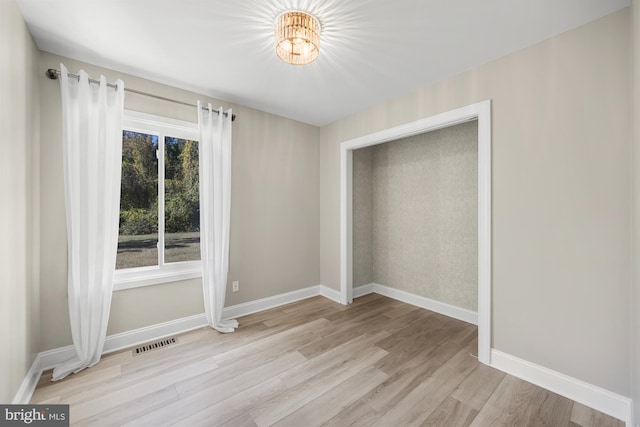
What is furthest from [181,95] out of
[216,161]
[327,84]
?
[327,84]

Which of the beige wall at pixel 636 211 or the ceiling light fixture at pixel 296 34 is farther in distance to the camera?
the ceiling light fixture at pixel 296 34

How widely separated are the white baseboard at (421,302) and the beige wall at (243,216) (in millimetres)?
852

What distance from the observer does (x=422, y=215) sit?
3529mm

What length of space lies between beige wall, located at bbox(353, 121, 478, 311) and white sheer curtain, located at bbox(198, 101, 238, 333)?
1.89 m

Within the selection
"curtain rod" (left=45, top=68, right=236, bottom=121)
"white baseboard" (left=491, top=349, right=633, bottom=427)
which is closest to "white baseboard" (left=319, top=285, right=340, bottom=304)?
"white baseboard" (left=491, top=349, right=633, bottom=427)

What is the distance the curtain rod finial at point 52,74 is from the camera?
80.8 inches

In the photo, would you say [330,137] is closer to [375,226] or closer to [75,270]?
[375,226]

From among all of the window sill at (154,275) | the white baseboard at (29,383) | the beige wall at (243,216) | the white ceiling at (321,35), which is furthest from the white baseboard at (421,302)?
the white baseboard at (29,383)

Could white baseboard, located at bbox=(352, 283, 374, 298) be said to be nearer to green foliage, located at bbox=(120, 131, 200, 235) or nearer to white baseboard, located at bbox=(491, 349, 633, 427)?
white baseboard, located at bbox=(491, 349, 633, 427)

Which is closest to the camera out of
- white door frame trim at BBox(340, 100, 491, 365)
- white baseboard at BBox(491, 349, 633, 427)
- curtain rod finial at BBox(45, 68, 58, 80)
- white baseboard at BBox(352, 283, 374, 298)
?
white baseboard at BBox(491, 349, 633, 427)

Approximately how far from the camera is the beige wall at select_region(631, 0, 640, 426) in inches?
54.6

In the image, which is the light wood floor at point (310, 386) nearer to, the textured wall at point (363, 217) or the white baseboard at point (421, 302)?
the white baseboard at point (421, 302)

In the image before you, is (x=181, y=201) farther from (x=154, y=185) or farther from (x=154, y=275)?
(x=154, y=275)

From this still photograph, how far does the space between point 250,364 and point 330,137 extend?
2978mm
